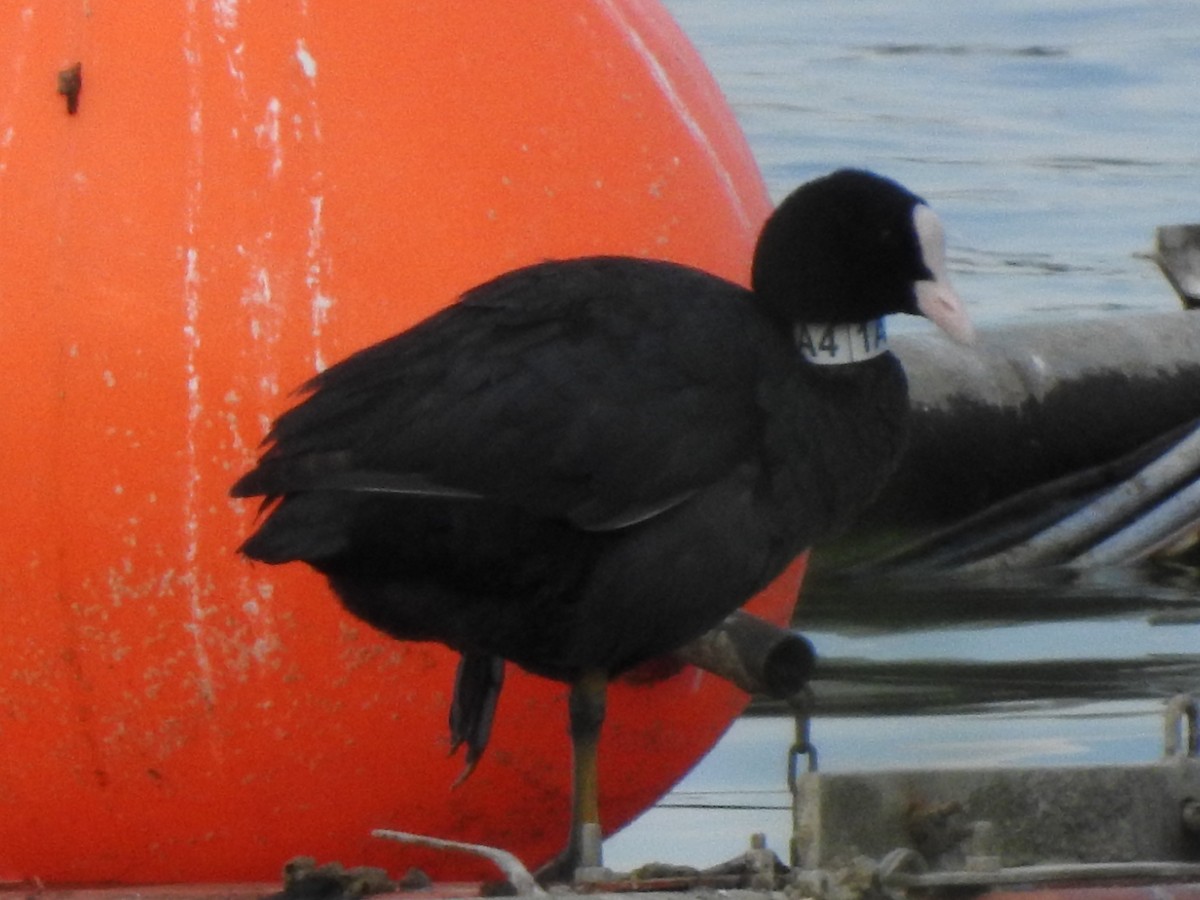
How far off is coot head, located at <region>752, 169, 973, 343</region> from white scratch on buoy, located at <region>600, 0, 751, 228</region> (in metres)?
0.30

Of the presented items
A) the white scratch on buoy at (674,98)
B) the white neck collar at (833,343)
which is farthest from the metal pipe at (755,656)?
the white scratch on buoy at (674,98)

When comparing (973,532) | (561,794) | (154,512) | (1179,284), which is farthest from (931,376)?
(154,512)

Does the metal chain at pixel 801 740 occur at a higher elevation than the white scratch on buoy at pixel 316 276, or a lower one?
lower

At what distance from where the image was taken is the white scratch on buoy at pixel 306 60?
15.0 feet

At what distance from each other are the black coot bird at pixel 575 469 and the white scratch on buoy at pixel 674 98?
0.42 meters

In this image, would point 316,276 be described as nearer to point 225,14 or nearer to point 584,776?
point 225,14

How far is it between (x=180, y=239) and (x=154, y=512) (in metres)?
0.42

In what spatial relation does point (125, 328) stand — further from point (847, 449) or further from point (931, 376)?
point (931, 376)

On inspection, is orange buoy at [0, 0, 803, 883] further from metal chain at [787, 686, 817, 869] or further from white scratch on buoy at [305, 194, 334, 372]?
metal chain at [787, 686, 817, 869]

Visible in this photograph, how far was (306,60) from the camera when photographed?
459 cm

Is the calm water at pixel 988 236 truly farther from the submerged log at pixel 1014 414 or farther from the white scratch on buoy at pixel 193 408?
the white scratch on buoy at pixel 193 408

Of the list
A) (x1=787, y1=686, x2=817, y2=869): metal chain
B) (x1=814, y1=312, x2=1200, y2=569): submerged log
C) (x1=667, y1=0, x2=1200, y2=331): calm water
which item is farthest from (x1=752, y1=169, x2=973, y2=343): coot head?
(x1=667, y1=0, x2=1200, y2=331): calm water

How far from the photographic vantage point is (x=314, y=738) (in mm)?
4570

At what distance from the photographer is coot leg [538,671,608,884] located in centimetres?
456
